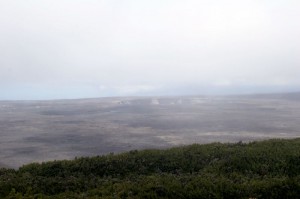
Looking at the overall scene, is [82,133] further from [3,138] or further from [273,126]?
[273,126]

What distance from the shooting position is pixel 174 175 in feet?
49.8

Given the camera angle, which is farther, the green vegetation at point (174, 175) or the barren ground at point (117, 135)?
the barren ground at point (117, 135)

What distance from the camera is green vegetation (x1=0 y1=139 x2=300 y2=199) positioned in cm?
1277

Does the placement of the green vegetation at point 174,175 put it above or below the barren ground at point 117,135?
above

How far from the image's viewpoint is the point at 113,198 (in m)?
11.8

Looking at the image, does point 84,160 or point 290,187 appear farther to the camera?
point 84,160

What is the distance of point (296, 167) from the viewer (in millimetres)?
15844

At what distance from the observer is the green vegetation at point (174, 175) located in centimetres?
1277

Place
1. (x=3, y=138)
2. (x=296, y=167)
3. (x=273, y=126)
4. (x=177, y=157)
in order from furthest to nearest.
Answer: (x=273, y=126), (x=3, y=138), (x=177, y=157), (x=296, y=167)

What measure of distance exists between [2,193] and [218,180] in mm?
7235

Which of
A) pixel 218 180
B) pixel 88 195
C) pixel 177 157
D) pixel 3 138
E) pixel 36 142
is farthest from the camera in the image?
pixel 3 138

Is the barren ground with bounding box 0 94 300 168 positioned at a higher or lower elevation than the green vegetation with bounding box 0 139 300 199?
lower

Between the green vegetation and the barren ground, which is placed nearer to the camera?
the green vegetation

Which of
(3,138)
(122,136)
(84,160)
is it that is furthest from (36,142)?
(84,160)
